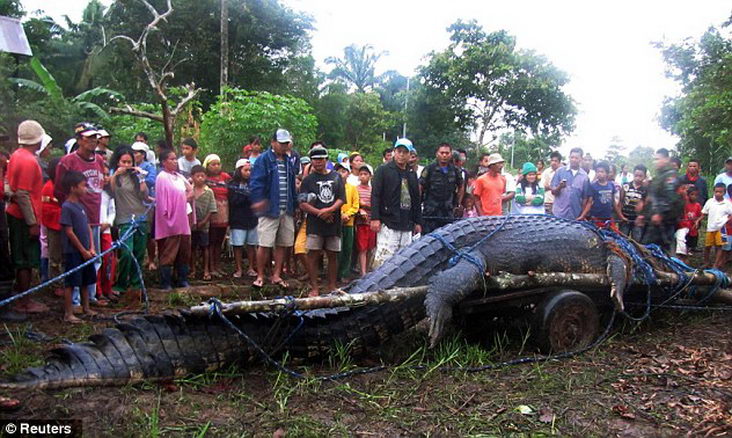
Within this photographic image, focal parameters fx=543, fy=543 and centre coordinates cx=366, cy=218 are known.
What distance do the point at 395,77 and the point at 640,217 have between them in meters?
34.3

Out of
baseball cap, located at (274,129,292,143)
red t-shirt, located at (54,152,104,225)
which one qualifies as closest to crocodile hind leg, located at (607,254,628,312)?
baseball cap, located at (274,129,292,143)

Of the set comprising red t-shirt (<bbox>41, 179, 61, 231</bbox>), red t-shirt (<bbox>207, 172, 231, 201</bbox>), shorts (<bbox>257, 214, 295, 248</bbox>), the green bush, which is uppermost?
the green bush

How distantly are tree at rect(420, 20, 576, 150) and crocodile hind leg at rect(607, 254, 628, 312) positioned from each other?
803 inches

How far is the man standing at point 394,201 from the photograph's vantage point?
548 cm

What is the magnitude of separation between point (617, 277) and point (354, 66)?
116 ft

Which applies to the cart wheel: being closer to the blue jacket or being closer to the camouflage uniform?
the camouflage uniform

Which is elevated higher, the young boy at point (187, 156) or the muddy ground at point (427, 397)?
the young boy at point (187, 156)

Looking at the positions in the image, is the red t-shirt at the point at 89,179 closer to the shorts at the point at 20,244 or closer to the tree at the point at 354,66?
the shorts at the point at 20,244

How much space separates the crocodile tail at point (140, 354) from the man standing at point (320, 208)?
245 centimetres

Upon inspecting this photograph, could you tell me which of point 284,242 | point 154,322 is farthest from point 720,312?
point 154,322

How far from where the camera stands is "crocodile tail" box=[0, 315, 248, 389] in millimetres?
2678

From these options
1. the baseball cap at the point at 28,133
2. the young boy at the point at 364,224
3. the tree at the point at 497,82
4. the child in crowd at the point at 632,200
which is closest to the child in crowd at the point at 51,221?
the baseball cap at the point at 28,133

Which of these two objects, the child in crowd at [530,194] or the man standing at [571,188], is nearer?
the man standing at [571,188]

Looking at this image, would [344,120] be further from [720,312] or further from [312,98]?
[720,312]
